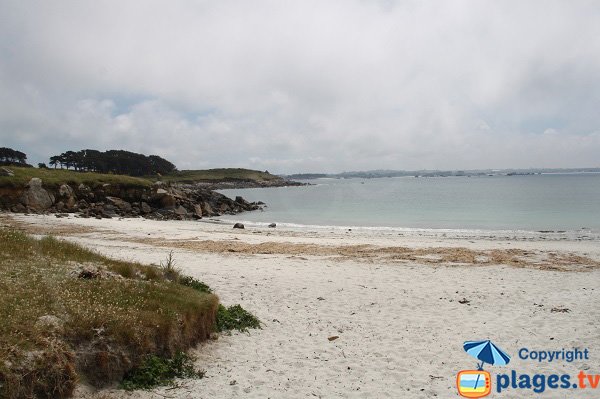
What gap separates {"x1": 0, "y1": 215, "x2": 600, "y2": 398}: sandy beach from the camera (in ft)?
23.5

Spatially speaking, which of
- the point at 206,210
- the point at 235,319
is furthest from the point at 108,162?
the point at 235,319

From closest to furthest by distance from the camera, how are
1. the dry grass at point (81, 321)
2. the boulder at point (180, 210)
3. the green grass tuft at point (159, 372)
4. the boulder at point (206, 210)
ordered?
the dry grass at point (81, 321)
the green grass tuft at point (159, 372)
the boulder at point (180, 210)
the boulder at point (206, 210)

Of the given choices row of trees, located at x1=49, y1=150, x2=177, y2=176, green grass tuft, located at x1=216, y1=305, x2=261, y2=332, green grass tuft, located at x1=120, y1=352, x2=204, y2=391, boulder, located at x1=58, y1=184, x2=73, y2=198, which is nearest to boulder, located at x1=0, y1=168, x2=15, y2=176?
boulder, located at x1=58, y1=184, x2=73, y2=198

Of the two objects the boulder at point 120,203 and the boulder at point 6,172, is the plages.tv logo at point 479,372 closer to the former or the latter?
the boulder at point 120,203

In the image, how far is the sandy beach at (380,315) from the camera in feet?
23.5

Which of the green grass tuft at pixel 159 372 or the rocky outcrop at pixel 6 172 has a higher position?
the rocky outcrop at pixel 6 172

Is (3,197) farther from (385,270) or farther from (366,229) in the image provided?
(385,270)

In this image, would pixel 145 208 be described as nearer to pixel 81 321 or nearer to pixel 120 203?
pixel 120 203

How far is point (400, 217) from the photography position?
46.1 meters

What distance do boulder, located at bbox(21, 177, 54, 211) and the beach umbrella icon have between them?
41977mm

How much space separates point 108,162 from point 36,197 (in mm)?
83649

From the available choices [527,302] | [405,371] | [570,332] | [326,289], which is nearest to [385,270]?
[326,289]

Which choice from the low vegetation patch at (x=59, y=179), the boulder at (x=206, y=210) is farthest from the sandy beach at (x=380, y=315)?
the boulder at (x=206, y=210)

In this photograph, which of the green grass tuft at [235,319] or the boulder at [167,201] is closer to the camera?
the green grass tuft at [235,319]
